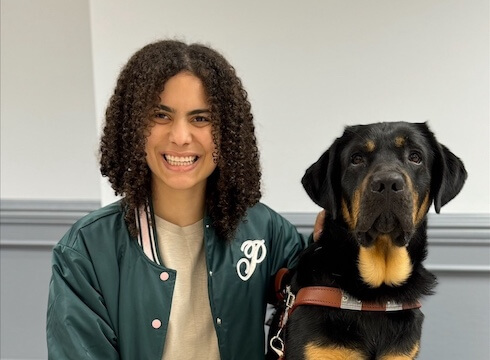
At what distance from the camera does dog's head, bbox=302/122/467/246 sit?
1.22 meters

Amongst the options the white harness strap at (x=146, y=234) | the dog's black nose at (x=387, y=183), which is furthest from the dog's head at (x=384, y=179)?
the white harness strap at (x=146, y=234)

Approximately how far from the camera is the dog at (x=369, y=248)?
4.03 feet

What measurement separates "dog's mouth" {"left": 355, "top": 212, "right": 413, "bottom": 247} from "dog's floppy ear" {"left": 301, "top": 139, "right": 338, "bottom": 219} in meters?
0.11

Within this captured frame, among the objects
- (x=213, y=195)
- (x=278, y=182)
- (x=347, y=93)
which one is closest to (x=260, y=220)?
(x=213, y=195)

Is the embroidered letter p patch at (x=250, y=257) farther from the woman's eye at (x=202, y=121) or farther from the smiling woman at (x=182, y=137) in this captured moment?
the woman's eye at (x=202, y=121)

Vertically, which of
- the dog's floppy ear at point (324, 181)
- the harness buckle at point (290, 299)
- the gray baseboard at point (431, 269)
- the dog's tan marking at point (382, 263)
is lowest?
the gray baseboard at point (431, 269)

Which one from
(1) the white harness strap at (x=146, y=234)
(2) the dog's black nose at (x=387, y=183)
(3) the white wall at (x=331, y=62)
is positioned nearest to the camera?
(2) the dog's black nose at (x=387, y=183)

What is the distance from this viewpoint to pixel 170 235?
146 cm

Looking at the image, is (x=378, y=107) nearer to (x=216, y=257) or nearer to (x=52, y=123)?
(x=216, y=257)

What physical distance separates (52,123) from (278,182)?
1.04 meters

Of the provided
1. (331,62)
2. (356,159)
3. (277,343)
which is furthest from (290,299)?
(331,62)

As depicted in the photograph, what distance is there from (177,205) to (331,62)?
2.82 ft

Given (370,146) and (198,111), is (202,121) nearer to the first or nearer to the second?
(198,111)

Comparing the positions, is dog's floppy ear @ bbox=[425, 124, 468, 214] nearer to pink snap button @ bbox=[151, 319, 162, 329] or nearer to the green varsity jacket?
the green varsity jacket
